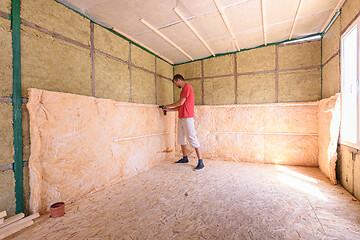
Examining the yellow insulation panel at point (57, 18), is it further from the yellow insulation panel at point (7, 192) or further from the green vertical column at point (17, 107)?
the yellow insulation panel at point (7, 192)

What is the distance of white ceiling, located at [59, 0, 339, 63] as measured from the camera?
2.07m

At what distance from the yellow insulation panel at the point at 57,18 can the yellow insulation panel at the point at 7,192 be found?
5.25ft

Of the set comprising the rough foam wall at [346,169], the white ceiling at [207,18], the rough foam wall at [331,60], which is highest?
the white ceiling at [207,18]

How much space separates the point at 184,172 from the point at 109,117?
160 centimetres

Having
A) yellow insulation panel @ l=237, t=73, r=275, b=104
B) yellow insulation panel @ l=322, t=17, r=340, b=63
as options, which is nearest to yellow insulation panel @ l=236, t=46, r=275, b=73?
yellow insulation panel @ l=237, t=73, r=275, b=104

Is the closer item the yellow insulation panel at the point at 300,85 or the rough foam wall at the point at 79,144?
the rough foam wall at the point at 79,144

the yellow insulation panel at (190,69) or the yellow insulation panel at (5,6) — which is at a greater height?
the yellow insulation panel at (190,69)

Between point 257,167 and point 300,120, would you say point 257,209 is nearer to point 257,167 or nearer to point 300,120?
point 257,167

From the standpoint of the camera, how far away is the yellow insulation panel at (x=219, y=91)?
374cm

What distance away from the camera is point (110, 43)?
257cm

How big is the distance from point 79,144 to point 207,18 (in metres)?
2.54

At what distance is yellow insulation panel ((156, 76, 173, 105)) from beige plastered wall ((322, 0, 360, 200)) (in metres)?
3.21

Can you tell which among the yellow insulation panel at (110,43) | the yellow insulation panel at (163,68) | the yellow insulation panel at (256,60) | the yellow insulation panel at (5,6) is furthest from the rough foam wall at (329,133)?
the yellow insulation panel at (5,6)

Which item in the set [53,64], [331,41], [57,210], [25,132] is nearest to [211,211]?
[57,210]
